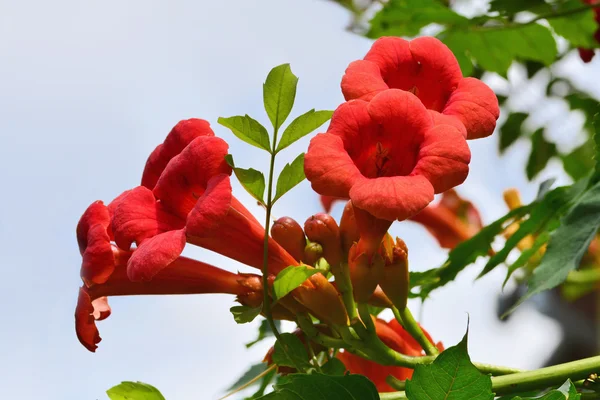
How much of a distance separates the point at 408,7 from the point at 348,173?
208 centimetres

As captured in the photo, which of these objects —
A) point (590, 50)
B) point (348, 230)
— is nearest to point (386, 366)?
point (348, 230)

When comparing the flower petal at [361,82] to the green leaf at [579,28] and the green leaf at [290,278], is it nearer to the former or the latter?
the green leaf at [290,278]

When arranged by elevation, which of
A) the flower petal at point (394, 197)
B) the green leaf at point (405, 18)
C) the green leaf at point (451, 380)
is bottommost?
the green leaf at point (451, 380)

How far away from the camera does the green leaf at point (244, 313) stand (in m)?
2.05

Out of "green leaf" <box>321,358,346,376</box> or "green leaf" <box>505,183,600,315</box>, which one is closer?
"green leaf" <box>321,358,346,376</box>

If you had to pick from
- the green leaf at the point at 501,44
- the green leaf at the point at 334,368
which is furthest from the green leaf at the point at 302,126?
the green leaf at the point at 501,44

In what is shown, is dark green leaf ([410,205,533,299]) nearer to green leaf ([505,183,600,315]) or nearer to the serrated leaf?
green leaf ([505,183,600,315])

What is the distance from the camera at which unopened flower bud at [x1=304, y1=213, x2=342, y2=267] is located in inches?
85.2

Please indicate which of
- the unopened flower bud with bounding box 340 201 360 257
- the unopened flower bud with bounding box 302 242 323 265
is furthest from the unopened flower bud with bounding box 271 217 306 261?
the unopened flower bud with bounding box 340 201 360 257

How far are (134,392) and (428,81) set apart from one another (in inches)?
49.7

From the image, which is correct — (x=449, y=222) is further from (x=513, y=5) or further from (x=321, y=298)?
(x=321, y=298)

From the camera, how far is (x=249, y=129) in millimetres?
1993

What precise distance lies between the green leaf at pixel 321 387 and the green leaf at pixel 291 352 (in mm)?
362

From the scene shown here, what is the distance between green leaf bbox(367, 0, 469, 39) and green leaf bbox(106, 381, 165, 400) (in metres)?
2.22
